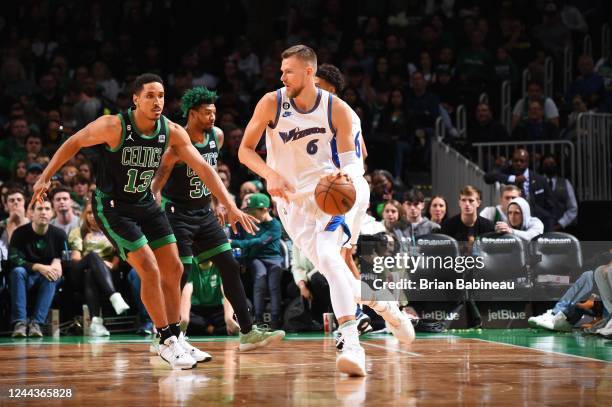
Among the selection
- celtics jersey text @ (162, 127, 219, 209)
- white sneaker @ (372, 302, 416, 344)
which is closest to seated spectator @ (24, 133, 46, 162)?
celtics jersey text @ (162, 127, 219, 209)

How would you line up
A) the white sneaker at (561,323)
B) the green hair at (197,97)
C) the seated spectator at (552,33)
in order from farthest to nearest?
the seated spectator at (552,33)
the white sneaker at (561,323)
the green hair at (197,97)

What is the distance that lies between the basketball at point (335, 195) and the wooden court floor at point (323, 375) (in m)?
1.07

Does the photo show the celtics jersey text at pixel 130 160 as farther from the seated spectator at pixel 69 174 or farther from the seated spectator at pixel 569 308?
the seated spectator at pixel 69 174

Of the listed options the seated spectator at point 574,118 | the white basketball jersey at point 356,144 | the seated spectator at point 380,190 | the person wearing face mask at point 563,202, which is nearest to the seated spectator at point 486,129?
the seated spectator at point 574,118

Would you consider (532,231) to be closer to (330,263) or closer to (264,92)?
(330,263)

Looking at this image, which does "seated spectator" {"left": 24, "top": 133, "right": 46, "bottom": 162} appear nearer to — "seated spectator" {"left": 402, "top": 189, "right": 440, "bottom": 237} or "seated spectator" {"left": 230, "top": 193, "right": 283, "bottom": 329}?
"seated spectator" {"left": 230, "top": 193, "right": 283, "bottom": 329}

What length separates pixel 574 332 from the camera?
1073 centimetres

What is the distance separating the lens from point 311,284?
11.5 metres

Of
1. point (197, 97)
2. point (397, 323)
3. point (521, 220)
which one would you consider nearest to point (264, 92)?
point (521, 220)

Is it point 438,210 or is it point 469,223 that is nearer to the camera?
point 469,223

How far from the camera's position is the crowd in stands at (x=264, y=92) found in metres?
11.6

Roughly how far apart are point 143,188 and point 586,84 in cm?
1032

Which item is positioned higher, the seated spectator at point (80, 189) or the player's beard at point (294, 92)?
the player's beard at point (294, 92)

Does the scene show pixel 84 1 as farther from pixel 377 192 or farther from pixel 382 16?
pixel 377 192
